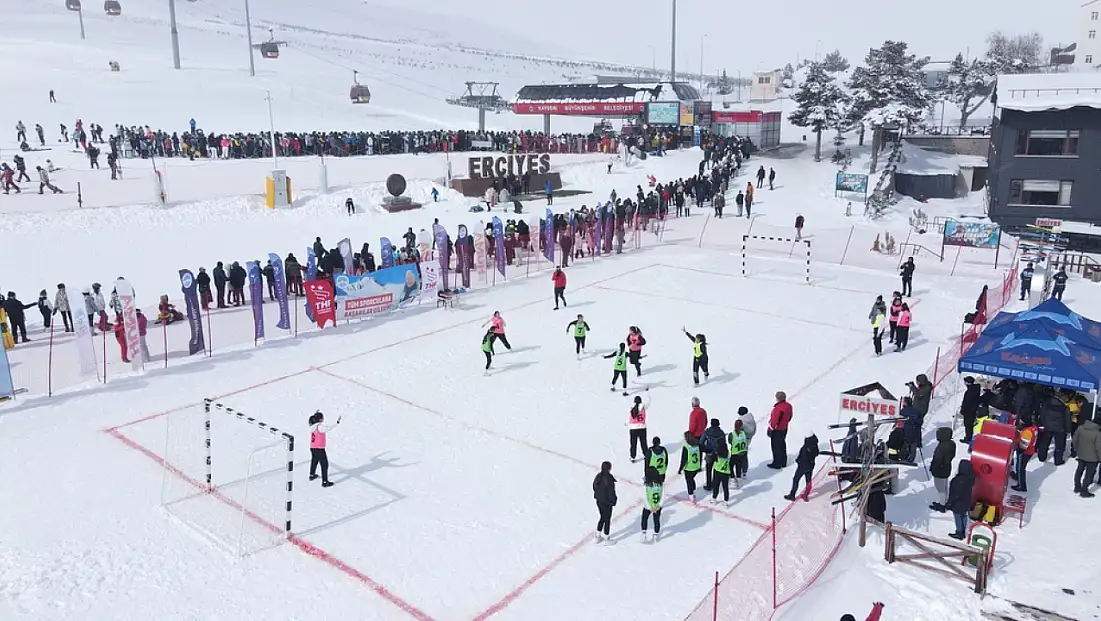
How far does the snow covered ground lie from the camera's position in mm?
10086

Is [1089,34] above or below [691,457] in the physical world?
above

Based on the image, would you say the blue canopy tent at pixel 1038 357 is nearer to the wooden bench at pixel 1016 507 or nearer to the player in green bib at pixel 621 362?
the wooden bench at pixel 1016 507

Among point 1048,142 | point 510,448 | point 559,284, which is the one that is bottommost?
point 510,448

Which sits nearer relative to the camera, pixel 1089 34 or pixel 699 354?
pixel 699 354

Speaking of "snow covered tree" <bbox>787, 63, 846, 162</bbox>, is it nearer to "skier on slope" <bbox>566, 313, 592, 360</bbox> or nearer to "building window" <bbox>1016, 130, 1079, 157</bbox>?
"building window" <bbox>1016, 130, 1079, 157</bbox>

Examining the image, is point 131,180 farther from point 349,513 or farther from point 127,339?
point 349,513

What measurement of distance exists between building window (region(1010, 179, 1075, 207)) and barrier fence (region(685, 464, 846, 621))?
3448 centimetres

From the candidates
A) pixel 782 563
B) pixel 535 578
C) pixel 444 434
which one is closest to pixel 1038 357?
pixel 782 563

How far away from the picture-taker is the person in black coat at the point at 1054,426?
41.6ft

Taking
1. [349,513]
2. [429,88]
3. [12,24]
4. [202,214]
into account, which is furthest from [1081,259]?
[12,24]

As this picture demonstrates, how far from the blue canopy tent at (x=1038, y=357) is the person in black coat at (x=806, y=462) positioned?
410 centimetres

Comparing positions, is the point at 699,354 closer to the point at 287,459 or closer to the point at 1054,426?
the point at 1054,426

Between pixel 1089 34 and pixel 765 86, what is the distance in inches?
1712

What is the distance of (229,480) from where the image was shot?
12938 mm
